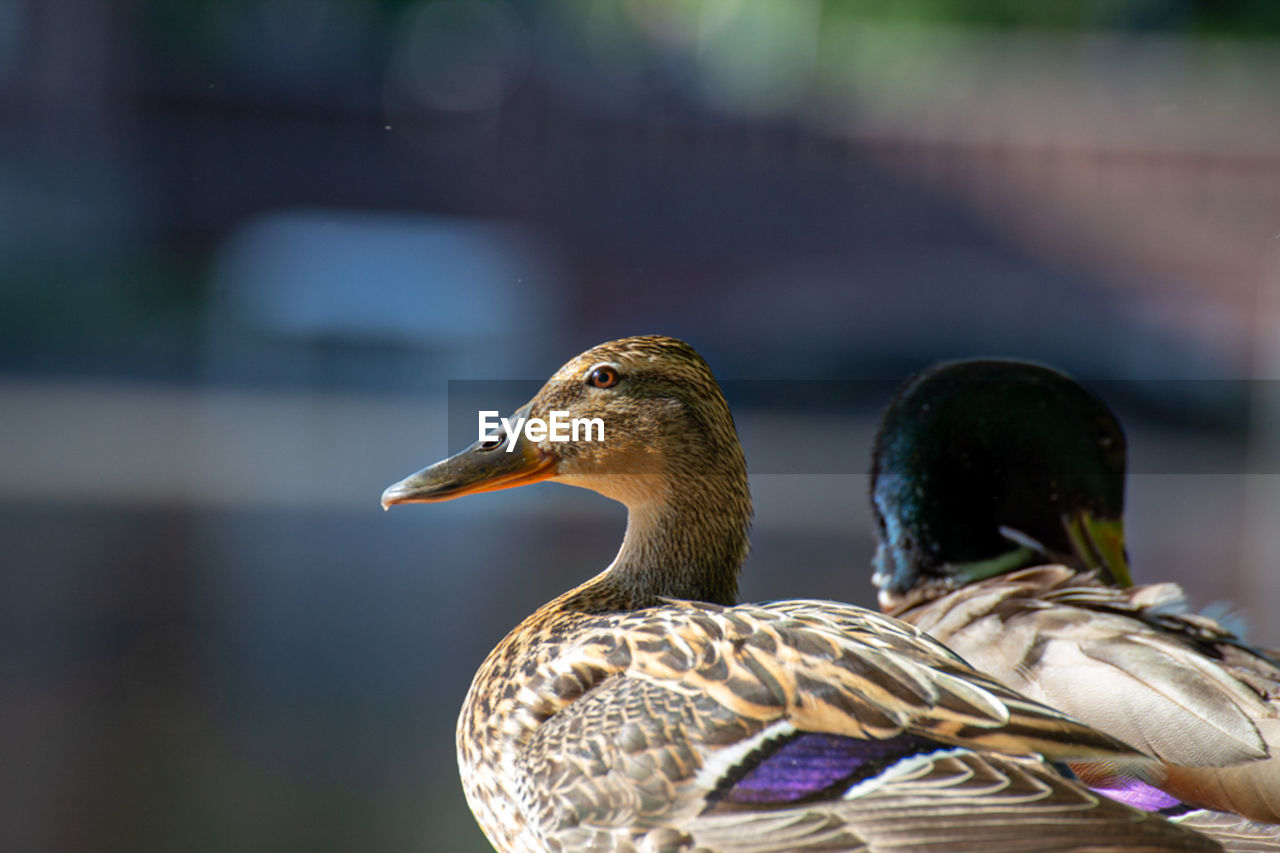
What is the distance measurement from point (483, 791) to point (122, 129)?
901 mm

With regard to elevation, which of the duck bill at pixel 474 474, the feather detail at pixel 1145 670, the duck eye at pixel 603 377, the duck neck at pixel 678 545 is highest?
the duck eye at pixel 603 377

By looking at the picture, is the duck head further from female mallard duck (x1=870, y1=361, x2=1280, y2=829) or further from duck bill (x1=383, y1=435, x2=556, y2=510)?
female mallard duck (x1=870, y1=361, x2=1280, y2=829)

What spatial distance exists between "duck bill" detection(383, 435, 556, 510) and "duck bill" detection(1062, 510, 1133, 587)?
80 cm

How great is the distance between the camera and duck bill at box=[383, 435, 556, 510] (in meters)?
0.85

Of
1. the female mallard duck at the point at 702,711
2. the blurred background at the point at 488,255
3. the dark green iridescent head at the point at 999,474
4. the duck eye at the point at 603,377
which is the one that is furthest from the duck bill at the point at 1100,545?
the duck eye at the point at 603,377

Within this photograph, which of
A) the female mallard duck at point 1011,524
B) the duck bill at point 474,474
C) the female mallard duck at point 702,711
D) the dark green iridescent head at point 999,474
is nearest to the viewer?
the female mallard duck at point 702,711

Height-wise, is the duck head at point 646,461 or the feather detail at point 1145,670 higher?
the duck head at point 646,461

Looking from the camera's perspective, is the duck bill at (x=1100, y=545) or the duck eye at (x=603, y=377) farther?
the duck bill at (x=1100, y=545)

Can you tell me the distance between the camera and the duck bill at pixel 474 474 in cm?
85

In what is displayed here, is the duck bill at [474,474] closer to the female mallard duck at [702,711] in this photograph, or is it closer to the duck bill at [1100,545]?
the female mallard duck at [702,711]

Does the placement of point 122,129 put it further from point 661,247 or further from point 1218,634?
point 1218,634

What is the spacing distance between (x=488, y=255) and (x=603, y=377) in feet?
1.31

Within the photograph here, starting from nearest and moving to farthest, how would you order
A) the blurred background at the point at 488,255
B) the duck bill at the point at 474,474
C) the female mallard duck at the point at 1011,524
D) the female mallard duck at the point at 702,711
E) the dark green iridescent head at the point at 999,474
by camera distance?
the female mallard duck at the point at 702,711 < the duck bill at the point at 474,474 < the female mallard duck at the point at 1011,524 < the blurred background at the point at 488,255 < the dark green iridescent head at the point at 999,474

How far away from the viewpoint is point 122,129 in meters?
1.22
